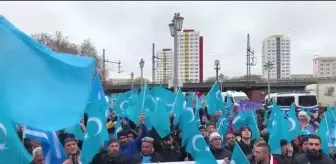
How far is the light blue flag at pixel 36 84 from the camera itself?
178 inches

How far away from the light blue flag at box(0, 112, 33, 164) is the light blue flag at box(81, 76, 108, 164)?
2037mm

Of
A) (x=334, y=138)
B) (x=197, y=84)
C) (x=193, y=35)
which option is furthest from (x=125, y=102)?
(x=193, y=35)

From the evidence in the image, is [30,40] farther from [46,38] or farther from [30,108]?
[46,38]

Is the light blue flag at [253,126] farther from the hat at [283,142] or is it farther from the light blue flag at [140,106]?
the light blue flag at [140,106]

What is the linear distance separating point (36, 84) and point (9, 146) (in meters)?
0.65

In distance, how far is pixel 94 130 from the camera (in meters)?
7.17

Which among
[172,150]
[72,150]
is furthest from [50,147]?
[172,150]

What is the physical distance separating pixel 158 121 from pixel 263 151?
173 inches

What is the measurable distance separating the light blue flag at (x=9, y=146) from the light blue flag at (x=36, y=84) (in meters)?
0.09

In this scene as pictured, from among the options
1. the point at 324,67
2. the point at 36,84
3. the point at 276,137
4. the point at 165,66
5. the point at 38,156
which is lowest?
the point at 276,137

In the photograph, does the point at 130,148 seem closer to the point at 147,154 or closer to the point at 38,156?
the point at 147,154

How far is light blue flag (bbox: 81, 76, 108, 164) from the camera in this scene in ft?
21.9

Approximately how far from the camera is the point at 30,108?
4551 millimetres

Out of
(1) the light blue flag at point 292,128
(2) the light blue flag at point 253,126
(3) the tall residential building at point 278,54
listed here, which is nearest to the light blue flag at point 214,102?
(2) the light blue flag at point 253,126
